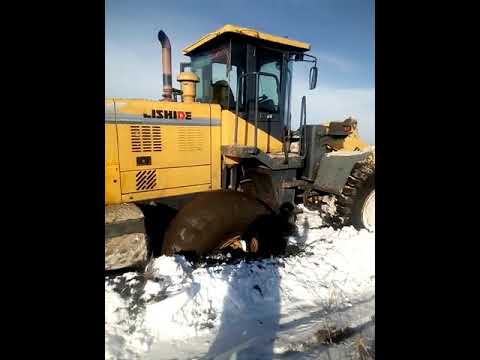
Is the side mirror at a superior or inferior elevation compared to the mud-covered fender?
superior

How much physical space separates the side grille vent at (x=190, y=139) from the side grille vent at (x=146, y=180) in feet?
1.70

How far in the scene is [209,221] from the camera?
363cm

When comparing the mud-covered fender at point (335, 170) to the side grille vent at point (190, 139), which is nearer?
the side grille vent at point (190, 139)

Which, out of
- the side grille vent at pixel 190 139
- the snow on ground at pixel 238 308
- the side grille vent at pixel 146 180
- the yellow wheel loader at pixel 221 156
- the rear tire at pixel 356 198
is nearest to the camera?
the snow on ground at pixel 238 308

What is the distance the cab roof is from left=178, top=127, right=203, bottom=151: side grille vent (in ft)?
4.67

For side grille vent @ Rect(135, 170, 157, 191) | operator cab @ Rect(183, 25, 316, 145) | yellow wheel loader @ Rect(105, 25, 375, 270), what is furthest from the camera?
operator cab @ Rect(183, 25, 316, 145)

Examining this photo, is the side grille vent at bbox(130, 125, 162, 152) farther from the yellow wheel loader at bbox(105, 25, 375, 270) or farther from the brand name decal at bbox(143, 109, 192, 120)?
the brand name decal at bbox(143, 109, 192, 120)

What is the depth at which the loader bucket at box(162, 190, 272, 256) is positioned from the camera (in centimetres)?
358

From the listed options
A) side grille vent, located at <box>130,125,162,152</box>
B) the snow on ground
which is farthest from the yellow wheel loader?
the snow on ground

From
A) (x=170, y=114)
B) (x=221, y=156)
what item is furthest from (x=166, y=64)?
(x=221, y=156)

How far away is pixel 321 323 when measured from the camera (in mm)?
2637

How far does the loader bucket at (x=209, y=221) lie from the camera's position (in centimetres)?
358

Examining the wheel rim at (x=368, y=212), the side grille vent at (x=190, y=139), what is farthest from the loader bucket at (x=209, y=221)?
the wheel rim at (x=368, y=212)

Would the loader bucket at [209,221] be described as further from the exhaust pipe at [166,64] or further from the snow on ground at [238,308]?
the exhaust pipe at [166,64]
